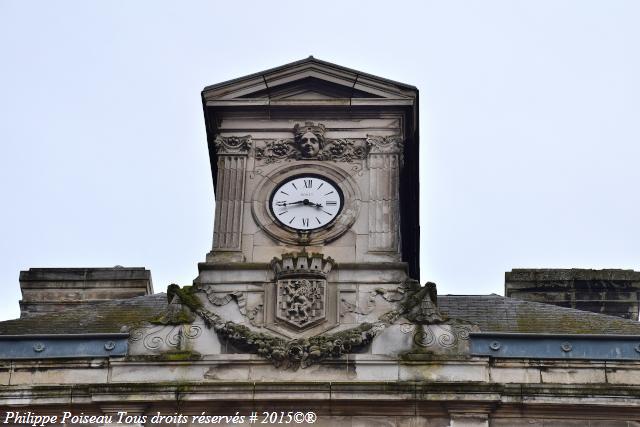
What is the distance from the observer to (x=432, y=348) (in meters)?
28.3

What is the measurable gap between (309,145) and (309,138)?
12cm

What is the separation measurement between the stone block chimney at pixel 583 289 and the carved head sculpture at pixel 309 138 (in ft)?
18.5

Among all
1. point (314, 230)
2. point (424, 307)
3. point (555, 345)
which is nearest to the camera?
point (555, 345)

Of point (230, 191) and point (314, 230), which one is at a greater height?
point (230, 191)

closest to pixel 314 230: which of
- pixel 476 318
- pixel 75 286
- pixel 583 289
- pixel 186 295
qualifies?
pixel 186 295

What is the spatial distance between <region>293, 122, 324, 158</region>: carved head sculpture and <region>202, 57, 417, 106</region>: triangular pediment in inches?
19.9

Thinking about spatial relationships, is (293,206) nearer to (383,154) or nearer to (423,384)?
(383,154)

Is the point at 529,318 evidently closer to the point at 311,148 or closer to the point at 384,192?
the point at 384,192

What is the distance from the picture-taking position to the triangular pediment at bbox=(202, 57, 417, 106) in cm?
3133

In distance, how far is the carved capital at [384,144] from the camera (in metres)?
30.9

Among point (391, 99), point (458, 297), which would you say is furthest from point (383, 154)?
point (458, 297)

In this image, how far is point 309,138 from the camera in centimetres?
3089

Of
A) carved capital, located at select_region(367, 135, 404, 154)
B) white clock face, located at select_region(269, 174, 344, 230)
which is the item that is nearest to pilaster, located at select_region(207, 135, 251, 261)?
white clock face, located at select_region(269, 174, 344, 230)

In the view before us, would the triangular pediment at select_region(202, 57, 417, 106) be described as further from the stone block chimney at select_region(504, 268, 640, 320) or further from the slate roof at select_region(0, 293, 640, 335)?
the stone block chimney at select_region(504, 268, 640, 320)
